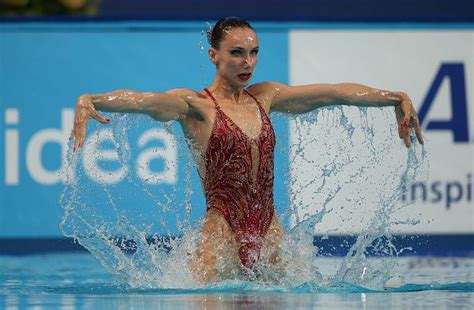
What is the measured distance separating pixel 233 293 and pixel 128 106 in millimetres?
877

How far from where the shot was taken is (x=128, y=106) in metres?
4.84

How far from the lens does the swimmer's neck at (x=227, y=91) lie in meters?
5.21

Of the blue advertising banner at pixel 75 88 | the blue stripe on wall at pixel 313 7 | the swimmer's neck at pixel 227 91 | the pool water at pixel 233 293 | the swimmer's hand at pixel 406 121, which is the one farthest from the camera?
the blue stripe on wall at pixel 313 7

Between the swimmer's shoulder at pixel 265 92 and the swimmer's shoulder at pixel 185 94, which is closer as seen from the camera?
the swimmer's shoulder at pixel 185 94

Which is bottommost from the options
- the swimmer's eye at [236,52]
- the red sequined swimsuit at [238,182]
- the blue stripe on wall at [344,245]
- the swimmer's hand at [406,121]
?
the blue stripe on wall at [344,245]

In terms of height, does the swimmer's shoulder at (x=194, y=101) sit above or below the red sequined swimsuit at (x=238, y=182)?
above

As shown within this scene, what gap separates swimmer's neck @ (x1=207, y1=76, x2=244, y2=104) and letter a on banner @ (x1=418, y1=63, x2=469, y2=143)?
2.51 m

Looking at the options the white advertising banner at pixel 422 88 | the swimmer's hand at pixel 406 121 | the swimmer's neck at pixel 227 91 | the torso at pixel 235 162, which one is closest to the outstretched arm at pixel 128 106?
the torso at pixel 235 162

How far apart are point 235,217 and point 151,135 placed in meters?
2.36

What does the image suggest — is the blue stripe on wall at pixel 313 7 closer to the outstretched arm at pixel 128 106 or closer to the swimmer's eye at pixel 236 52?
the swimmer's eye at pixel 236 52

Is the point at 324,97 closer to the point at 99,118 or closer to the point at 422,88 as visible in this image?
the point at 99,118

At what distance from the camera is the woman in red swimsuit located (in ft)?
16.6

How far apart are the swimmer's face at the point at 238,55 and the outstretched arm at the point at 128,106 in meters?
0.25

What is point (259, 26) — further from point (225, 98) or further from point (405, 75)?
point (225, 98)
